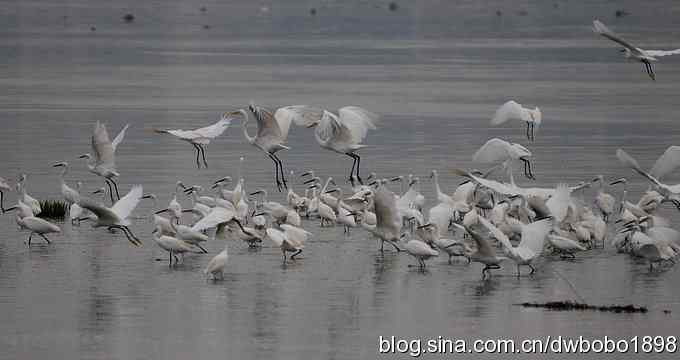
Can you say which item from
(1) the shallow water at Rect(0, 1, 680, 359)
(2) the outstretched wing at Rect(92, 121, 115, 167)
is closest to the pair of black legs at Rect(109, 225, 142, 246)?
(1) the shallow water at Rect(0, 1, 680, 359)

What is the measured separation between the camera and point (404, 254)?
1828 cm

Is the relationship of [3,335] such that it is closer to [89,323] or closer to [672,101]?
[89,323]

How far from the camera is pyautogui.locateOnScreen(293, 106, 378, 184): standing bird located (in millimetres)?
20908

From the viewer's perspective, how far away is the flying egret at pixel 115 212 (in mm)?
16656

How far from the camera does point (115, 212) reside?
58.4 ft

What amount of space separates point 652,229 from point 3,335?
7415 mm

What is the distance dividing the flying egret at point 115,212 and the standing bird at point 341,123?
3311mm

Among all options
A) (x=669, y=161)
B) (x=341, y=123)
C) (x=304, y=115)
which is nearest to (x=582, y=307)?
(x=669, y=161)

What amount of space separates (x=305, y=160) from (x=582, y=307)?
41.9 feet

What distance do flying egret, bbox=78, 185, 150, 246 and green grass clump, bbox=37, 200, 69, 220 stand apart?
210 centimetres

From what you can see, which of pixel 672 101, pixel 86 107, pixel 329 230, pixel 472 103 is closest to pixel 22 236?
pixel 329 230

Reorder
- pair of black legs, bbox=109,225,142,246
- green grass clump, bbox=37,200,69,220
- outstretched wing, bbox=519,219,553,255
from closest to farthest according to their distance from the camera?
outstretched wing, bbox=519,219,553,255 < pair of black legs, bbox=109,225,142,246 < green grass clump, bbox=37,200,69,220

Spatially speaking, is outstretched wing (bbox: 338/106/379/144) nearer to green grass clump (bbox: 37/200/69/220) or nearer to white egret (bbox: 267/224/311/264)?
white egret (bbox: 267/224/311/264)

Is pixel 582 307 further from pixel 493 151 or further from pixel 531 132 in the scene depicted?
pixel 531 132
